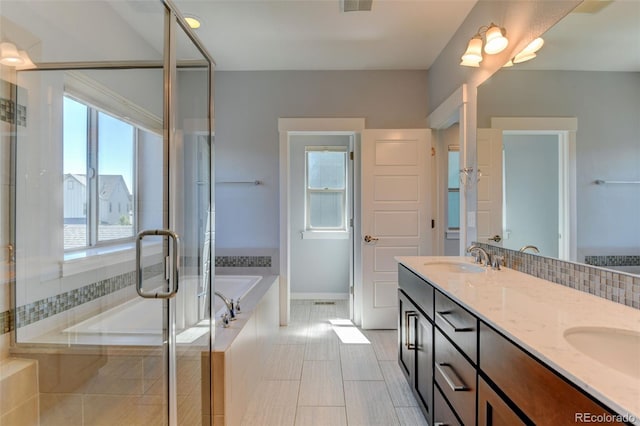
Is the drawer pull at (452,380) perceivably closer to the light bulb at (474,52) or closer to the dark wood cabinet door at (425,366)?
the dark wood cabinet door at (425,366)

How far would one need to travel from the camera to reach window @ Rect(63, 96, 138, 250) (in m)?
1.66

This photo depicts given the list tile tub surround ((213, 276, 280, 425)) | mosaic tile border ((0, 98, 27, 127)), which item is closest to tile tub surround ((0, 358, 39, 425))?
tile tub surround ((213, 276, 280, 425))

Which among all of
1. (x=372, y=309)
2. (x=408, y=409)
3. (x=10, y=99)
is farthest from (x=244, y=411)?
(x=10, y=99)

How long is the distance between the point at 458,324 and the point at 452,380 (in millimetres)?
242

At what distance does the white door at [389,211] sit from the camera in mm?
3004

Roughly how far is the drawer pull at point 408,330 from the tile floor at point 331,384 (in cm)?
37

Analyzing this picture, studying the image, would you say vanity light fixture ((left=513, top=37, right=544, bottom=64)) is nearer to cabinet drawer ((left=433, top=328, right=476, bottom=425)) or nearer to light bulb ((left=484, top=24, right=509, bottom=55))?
light bulb ((left=484, top=24, right=509, bottom=55))

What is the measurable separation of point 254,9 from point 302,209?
2.38m

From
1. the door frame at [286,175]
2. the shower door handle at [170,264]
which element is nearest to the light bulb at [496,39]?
the door frame at [286,175]

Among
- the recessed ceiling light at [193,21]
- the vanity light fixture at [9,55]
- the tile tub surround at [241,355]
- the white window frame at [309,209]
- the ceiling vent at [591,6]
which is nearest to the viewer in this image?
the ceiling vent at [591,6]

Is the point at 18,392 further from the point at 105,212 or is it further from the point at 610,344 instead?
the point at 610,344

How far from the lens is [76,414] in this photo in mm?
1509

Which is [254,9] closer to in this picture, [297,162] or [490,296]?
[297,162]

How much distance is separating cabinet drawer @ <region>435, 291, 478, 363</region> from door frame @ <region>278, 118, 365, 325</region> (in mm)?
1743
